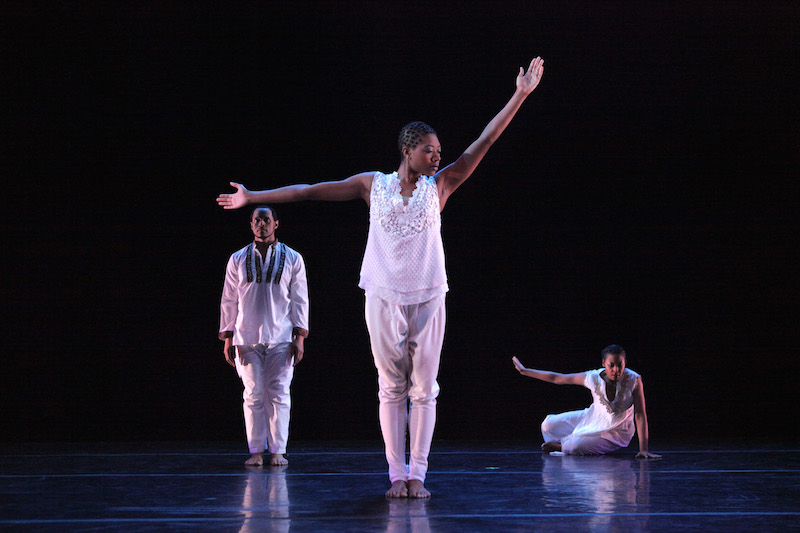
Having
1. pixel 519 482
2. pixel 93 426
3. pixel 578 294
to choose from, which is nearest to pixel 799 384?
pixel 578 294

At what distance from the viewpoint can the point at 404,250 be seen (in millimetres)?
2680

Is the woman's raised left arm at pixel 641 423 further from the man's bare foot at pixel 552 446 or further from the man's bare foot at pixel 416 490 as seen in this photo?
the man's bare foot at pixel 416 490

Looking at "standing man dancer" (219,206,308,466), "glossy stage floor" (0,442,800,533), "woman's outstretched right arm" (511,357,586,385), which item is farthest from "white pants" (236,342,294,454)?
"woman's outstretched right arm" (511,357,586,385)

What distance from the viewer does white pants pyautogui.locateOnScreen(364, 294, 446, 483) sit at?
269 centimetres

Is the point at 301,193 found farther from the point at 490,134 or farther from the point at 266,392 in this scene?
the point at 266,392

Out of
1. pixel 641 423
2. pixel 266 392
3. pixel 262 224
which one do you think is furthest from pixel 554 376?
pixel 262 224

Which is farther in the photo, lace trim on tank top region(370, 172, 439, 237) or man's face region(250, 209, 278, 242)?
man's face region(250, 209, 278, 242)

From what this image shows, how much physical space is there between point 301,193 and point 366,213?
99.5 inches

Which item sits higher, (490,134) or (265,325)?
(490,134)

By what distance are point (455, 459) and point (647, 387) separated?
71.9 inches

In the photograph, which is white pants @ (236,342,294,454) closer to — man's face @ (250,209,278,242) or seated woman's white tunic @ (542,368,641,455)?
man's face @ (250,209,278,242)

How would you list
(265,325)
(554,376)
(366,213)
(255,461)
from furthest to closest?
(366,213), (554,376), (265,325), (255,461)

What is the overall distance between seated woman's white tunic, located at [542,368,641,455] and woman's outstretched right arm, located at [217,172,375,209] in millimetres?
2155

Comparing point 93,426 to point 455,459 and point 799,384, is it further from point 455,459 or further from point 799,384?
point 799,384
